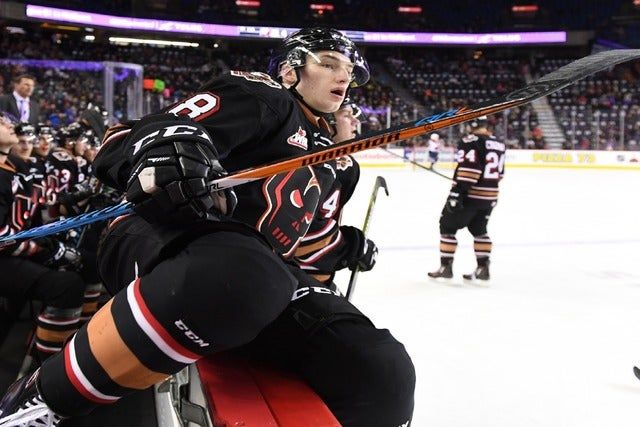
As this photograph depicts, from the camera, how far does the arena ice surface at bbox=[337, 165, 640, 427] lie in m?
2.27

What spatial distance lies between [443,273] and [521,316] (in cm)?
109

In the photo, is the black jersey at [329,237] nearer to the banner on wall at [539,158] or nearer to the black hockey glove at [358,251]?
the black hockey glove at [358,251]

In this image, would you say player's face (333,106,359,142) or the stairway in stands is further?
the stairway in stands

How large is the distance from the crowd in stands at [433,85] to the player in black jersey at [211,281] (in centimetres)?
1050

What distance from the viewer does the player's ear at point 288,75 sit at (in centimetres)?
169

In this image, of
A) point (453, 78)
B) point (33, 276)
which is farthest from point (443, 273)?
point (453, 78)

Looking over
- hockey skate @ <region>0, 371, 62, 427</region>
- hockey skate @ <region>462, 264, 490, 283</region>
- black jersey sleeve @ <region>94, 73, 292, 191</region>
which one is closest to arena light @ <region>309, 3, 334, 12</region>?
hockey skate @ <region>462, 264, 490, 283</region>

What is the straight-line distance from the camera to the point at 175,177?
3.09 ft

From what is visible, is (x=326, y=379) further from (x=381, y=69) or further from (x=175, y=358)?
(x=381, y=69)

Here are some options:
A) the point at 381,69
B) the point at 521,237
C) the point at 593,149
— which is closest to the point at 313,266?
the point at 521,237

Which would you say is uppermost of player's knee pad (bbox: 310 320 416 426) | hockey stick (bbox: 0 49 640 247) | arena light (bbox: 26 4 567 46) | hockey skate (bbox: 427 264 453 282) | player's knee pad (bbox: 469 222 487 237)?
arena light (bbox: 26 4 567 46)

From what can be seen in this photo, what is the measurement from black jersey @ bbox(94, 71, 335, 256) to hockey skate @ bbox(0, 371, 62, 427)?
353 mm

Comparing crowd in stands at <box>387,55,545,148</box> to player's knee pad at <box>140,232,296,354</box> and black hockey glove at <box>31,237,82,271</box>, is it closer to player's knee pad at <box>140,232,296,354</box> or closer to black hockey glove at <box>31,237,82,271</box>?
black hockey glove at <box>31,237,82,271</box>

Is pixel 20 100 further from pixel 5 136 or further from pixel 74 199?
pixel 5 136
